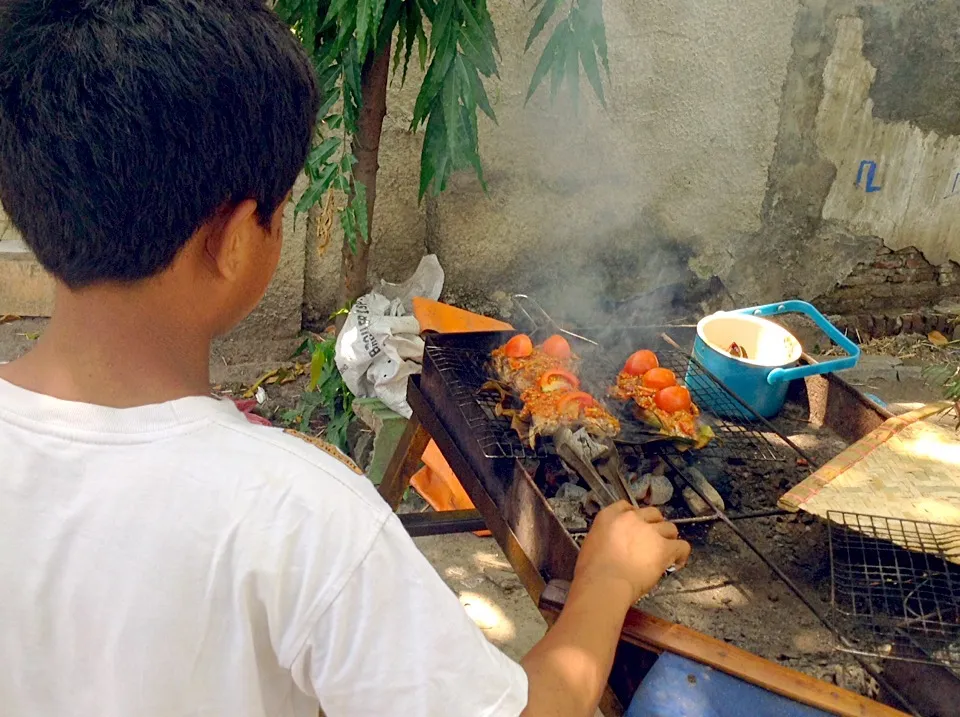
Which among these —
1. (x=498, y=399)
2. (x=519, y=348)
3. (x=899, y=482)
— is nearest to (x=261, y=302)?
(x=519, y=348)

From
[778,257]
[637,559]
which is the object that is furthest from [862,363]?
[637,559]

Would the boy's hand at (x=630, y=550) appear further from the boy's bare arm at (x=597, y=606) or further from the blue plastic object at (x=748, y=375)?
the blue plastic object at (x=748, y=375)

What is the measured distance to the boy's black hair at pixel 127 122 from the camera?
38.0 inches

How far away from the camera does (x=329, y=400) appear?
431 centimetres

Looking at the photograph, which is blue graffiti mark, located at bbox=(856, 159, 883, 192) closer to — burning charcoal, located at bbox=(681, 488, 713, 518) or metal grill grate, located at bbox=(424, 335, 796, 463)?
metal grill grate, located at bbox=(424, 335, 796, 463)

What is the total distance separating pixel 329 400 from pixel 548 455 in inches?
84.2

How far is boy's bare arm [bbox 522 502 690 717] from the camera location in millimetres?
1351

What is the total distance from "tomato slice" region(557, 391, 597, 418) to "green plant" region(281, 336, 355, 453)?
188 centimetres

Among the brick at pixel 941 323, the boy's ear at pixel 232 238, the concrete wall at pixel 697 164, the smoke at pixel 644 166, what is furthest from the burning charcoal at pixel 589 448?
the brick at pixel 941 323

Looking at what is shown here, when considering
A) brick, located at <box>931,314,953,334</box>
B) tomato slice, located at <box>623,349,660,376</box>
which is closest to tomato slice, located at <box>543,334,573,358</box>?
tomato slice, located at <box>623,349,660,376</box>

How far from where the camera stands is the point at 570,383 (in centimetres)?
273

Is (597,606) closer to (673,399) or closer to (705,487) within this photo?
(705,487)

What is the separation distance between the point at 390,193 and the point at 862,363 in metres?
3.21

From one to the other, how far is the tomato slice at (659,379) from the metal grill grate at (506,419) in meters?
0.13
